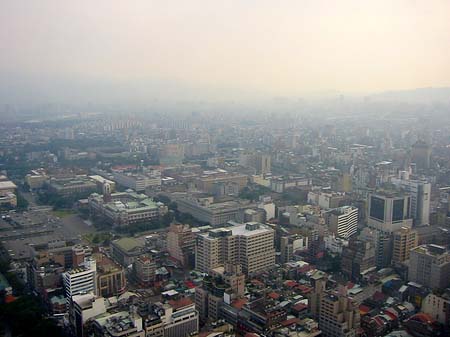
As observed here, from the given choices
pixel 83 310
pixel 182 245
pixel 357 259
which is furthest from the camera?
pixel 182 245

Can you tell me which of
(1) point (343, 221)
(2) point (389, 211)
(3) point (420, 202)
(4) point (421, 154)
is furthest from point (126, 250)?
(4) point (421, 154)

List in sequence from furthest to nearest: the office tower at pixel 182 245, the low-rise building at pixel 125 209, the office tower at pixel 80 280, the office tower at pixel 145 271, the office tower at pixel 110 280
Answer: the low-rise building at pixel 125 209 < the office tower at pixel 182 245 < the office tower at pixel 145 271 < the office tower at pixel 110 280 < the office tower at pixel 80 280

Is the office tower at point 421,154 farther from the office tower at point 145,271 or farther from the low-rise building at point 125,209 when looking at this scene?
the office tower at point 145,271

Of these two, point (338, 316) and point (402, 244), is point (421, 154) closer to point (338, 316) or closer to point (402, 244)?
point (402, 244)

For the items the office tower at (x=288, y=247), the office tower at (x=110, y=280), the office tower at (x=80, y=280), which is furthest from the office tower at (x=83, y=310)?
the office tower at (x=288, y=247)

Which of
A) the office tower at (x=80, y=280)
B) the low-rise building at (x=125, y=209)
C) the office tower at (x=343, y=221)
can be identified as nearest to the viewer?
the office tower at (x=80, y=280)

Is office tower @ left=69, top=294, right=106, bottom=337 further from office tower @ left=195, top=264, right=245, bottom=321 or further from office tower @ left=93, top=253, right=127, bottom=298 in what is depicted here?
office tower @ left=195, top=264, right=245, bottom=321
